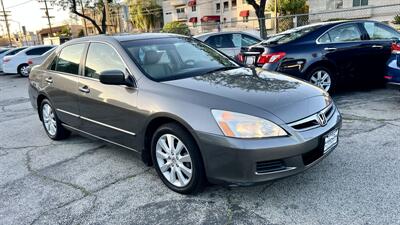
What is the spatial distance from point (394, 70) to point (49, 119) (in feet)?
18.0

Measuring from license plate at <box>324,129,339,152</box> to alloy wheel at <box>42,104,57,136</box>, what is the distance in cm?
396

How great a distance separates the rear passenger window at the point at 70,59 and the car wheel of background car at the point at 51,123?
70 centimetres

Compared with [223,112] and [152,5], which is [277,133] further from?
[152,5]

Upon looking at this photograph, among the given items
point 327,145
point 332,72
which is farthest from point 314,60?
point 327,145

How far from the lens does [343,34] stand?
6.64 meters

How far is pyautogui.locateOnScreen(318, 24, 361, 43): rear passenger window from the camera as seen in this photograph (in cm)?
650

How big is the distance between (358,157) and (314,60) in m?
2.84

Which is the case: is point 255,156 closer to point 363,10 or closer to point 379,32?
point 379,32

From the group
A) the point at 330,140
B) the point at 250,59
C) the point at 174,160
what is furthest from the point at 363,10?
the point at 174,160

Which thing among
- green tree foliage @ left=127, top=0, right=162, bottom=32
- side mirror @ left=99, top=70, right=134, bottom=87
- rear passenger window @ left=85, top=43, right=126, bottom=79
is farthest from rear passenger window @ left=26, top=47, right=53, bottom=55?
green tree foliage @ left=127, top=0, right=162, bottom=32

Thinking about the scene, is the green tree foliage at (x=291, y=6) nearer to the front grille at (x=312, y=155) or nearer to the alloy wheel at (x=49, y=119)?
the alloy wheel at (x=49, y=119)

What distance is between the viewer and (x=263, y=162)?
111 inches

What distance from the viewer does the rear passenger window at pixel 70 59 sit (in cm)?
458

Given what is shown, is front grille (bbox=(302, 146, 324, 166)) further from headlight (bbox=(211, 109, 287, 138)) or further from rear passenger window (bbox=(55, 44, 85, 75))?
rear passenger window (bbox=(55, 44, 85, 75))
